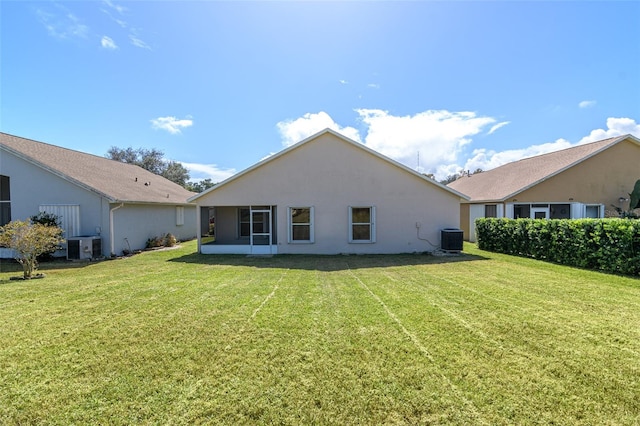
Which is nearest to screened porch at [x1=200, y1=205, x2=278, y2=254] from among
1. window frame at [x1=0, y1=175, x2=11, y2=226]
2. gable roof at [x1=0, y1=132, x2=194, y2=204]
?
gable roof at [x1=0, y1=132, x2=194, y2=204]

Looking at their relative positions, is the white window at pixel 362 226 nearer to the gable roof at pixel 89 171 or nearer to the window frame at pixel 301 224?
the window frame at pixel 301 224

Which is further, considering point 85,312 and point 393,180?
point 393,180

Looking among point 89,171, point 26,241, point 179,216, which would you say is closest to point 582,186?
point 179,216

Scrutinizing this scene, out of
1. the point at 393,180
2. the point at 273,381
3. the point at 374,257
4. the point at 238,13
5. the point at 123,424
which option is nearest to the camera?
the point at 123,424

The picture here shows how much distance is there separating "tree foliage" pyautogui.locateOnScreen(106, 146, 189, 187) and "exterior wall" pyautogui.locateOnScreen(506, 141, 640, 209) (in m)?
49.5

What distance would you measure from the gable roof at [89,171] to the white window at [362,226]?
1052cm

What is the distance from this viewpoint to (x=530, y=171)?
59.7ft

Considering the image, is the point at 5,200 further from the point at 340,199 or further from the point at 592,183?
the point at 592,183

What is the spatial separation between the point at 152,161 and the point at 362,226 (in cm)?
4713

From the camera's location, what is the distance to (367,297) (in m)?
6.30

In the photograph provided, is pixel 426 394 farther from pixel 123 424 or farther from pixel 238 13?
pixel 238 13

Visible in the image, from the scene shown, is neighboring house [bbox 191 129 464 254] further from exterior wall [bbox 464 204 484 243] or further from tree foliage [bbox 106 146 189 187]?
tree foliage [bbox 106 146 189 187]

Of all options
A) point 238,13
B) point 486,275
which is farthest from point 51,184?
point 486,275

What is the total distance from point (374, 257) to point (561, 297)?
7007 millimetres
